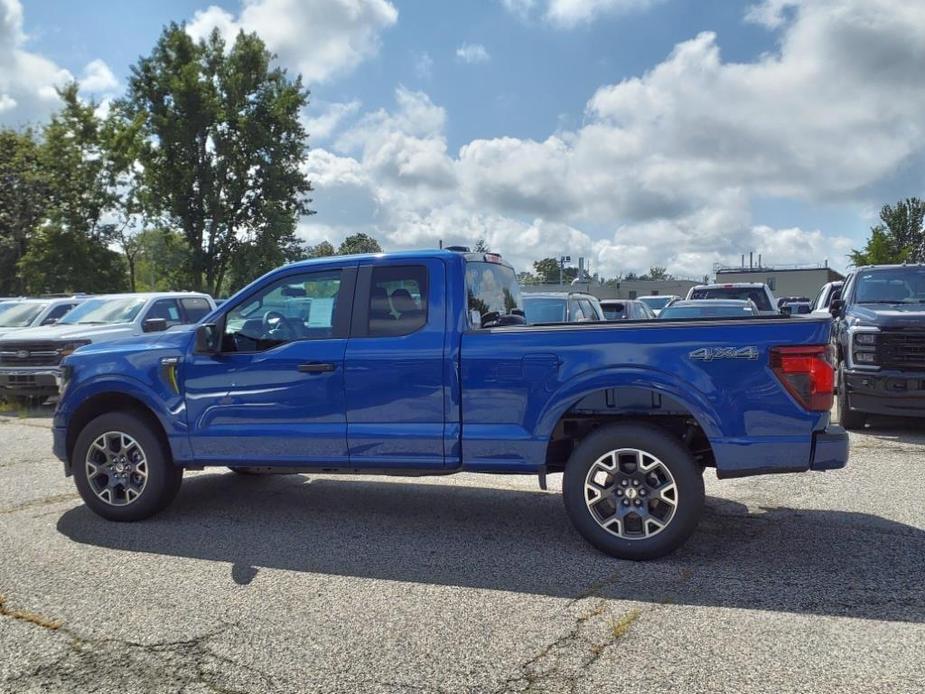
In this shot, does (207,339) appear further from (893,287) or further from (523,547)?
(893,287)

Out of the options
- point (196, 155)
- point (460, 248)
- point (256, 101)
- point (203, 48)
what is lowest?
point (460, 248)

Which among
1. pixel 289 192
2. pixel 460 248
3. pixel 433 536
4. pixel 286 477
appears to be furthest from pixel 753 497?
pixel 289 192

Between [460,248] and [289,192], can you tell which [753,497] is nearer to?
[460,248]

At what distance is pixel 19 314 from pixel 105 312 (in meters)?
3.35

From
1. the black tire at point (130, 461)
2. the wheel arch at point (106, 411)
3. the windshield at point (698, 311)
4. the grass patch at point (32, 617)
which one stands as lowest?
the grass patch at point (32, 617)

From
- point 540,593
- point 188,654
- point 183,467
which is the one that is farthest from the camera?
point 183,467

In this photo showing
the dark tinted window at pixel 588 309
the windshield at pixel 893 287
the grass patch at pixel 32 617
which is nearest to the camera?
the grass patch at pixel 32 617

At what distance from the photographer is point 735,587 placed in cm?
429

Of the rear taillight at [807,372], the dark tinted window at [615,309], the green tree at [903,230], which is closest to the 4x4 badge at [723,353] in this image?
the rear taillight at [807,372]

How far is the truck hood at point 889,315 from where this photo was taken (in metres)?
8.56

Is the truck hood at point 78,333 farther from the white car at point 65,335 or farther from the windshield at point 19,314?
the windshield at point 19,314

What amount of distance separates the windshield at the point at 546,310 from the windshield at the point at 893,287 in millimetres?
4170

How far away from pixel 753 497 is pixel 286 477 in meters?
4.29

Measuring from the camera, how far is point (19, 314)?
15359mm
